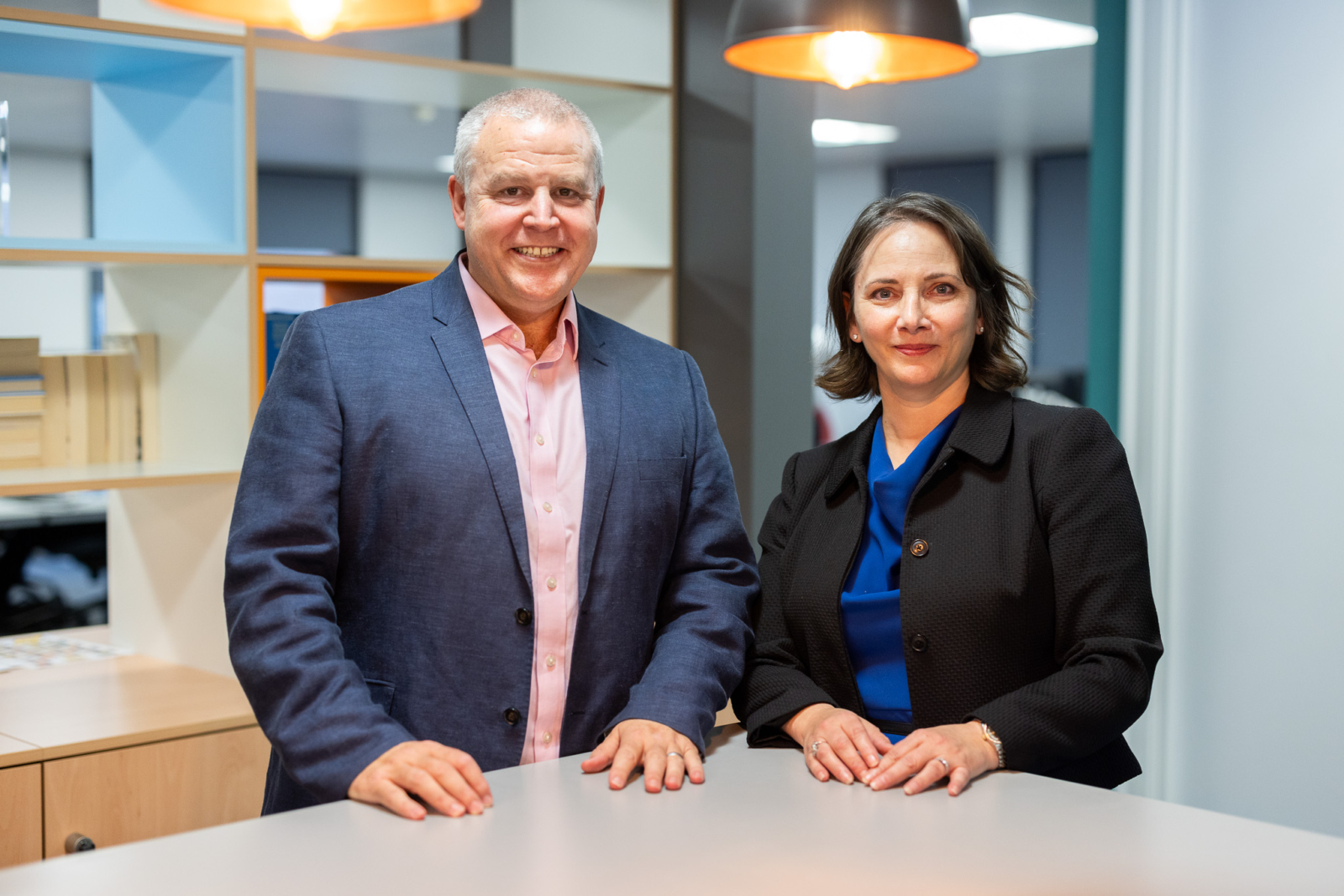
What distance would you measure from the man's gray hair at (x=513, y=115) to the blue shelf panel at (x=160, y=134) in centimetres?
131

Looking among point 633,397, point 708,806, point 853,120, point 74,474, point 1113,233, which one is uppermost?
point 853,120

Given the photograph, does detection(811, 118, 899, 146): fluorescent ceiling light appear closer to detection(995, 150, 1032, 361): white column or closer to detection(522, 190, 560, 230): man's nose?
detection(995, 150, 1032, 361): white column

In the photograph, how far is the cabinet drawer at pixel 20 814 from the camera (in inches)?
92.8

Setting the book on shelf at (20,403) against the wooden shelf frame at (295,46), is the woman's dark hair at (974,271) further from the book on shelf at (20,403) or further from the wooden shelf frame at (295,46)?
the book on shelf at (20,403)

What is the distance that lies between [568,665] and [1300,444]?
1.87 metres

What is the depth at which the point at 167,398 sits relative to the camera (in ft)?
10.1

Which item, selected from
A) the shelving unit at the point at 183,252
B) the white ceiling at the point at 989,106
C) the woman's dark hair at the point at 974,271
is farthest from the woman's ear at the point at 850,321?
the white ceiling at the point at 989,106

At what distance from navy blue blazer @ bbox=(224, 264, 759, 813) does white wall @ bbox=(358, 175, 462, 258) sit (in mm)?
12215

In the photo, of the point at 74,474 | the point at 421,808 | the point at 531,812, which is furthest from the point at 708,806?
the point at 74,474

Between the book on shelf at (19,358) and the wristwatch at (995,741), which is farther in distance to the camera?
the book on shelf at (19,358)

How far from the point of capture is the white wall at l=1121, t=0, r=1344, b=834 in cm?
275

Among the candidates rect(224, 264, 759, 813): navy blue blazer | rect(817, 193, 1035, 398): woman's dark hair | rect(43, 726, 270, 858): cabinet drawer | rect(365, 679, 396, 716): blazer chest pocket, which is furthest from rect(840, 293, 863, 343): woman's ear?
rect(43, 726, 270, 858): cabinet drawer

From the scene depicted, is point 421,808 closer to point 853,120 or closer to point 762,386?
point 762,386

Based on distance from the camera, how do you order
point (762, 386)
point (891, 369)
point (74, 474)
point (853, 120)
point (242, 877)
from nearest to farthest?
point (242, 877)
point (891, 369)
point (74, 474)
point (762, 386)
point (853, 120)
